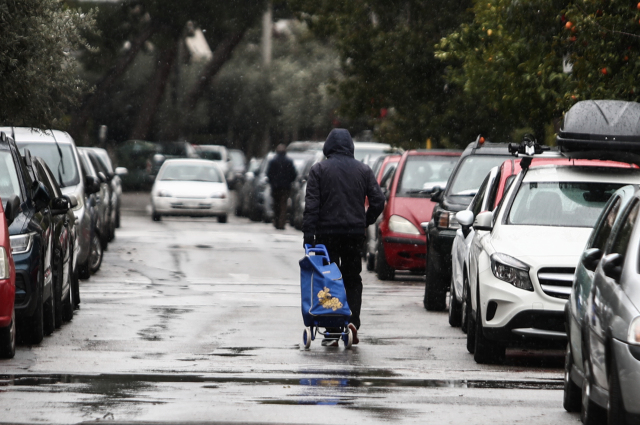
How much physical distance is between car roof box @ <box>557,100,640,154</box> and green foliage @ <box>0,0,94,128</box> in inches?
240

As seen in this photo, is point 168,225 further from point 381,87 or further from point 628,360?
point 628,360

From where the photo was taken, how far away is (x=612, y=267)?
271 inches

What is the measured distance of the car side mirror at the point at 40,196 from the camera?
11305 mm

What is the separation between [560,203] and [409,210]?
6839mm

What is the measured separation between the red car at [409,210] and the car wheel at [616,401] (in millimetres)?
10878

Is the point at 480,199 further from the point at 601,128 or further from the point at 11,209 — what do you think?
the point at 11,209

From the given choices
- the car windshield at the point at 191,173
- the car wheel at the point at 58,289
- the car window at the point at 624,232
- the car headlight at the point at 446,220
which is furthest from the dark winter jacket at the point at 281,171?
the car window at the point at 624,232

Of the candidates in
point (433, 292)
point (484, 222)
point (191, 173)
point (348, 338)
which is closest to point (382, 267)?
point (433, 292)

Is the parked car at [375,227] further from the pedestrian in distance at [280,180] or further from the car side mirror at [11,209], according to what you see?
the pedestrian in distance at [280,180]

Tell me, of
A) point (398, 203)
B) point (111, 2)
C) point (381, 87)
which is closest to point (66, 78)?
point (398, 203)

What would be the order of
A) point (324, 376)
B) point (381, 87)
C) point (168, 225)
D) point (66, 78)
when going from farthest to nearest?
1. point (168, 225)
2. point (381, 87)
3. point (66, 78)
4. point (324, 376)

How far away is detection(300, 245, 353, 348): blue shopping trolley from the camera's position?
10.9 metres

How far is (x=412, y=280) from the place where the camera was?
18422mm

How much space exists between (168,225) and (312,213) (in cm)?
2073
